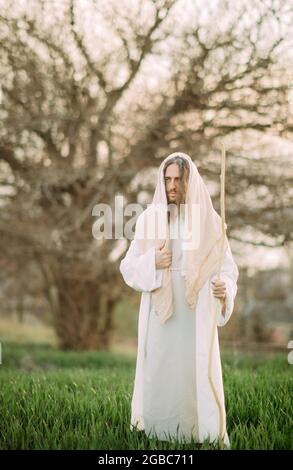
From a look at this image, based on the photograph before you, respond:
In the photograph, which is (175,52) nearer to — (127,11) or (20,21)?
(127,11)

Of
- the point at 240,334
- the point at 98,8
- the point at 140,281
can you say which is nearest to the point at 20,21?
the point at 98,8

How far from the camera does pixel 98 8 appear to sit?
798 cm

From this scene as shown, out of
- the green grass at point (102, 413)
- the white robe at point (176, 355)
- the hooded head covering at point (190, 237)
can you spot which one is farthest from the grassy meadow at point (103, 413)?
the hooded head covering at point (190, 237)

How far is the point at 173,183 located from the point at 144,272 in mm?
556

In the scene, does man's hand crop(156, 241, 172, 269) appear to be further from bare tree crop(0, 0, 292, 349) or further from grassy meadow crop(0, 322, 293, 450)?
bare tree crop(0, 0, 292, 349)

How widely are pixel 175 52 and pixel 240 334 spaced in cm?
842

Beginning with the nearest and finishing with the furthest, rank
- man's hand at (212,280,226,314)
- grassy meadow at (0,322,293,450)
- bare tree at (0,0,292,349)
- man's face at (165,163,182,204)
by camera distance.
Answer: man's hand at (212,280,226,314) → grassy meadow at (0,322,293,450) → man's face at (165,163,182,204) → bare tree at (0,0,292,349)

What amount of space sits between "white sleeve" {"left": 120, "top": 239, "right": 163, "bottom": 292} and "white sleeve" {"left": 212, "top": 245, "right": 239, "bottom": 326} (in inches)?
13.5

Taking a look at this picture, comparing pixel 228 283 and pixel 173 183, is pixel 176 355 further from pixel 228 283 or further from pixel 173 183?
pixel 173 183

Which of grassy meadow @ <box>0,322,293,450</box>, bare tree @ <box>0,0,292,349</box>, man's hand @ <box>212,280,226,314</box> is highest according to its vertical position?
bare tree @ <box>0,0,292,349</box>

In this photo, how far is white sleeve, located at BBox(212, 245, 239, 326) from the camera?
3.55 m

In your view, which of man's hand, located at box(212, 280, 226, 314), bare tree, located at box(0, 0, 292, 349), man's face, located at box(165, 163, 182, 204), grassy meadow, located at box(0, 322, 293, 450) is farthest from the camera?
bare tree, located at box(0, 0, 292, 349)

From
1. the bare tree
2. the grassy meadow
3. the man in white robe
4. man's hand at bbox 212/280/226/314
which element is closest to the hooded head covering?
the man in white robe
